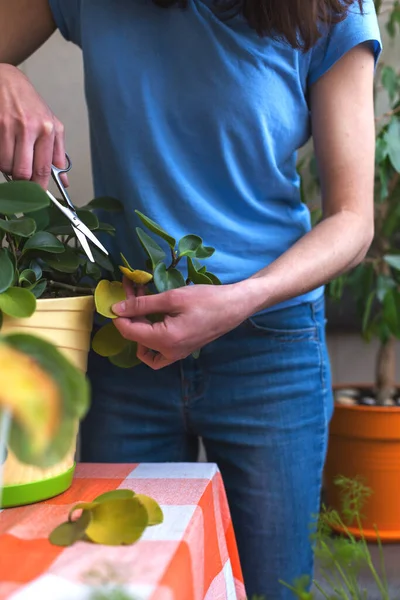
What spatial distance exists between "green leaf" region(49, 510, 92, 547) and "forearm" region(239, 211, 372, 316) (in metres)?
0.28

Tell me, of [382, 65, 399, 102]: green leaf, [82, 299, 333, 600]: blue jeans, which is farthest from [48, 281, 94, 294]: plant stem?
[382, 65, 399, 102]: green leaf

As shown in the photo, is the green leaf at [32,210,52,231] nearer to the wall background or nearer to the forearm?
the forearm

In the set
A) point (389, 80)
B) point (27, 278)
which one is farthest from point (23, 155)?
point (389, 80)

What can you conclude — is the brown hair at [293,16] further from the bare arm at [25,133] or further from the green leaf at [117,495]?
the green leaf at [117,495]

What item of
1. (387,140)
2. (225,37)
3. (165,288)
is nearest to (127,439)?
(165,288)

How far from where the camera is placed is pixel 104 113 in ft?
2.87

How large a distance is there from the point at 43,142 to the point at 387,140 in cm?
123

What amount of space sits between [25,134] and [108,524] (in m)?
0.38

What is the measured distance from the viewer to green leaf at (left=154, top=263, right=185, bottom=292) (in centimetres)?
65

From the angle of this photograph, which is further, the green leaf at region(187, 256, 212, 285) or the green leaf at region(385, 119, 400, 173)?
the green leaf at region(385, 119, 400, 173)

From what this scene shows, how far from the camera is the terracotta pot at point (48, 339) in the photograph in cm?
58

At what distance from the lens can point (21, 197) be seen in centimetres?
62

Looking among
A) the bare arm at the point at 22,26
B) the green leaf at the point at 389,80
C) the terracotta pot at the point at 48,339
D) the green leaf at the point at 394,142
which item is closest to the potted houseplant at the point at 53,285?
the terracotta pot at the point at 48,339

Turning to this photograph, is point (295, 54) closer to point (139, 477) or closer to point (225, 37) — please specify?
point (225, 37)
